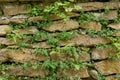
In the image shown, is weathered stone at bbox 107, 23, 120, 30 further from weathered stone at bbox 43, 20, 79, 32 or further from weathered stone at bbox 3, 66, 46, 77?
weathered stone at bbox 3, 66, 46, 77

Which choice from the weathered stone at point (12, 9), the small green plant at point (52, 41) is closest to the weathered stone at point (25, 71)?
the small green plant at point (52, 41)

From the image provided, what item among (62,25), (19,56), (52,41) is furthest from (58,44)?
(19,56)

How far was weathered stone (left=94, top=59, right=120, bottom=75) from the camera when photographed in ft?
19.4

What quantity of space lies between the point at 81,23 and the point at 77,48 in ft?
1.82

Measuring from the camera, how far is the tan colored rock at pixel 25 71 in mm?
5629

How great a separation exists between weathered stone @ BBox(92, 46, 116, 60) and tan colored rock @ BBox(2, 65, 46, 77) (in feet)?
3.73

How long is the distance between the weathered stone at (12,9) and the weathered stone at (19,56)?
794 mm

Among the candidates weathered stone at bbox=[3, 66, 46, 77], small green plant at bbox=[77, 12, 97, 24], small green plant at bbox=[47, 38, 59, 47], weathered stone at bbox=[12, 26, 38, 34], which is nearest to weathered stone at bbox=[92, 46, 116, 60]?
small green plant at bbox=[77, 12, 97, 24]

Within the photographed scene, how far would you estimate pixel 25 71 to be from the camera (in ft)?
18.6

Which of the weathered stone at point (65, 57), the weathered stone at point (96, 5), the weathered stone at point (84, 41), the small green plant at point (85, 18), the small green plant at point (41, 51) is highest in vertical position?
the weathered stone at point (96, 5)

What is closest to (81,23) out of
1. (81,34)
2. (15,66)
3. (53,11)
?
(81,34)

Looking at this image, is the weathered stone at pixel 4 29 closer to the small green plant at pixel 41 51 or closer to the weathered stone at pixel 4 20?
the weathered stone at pixel 4 20

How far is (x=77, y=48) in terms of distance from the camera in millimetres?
5871

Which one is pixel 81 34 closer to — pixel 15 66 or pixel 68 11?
pixel 68 11
